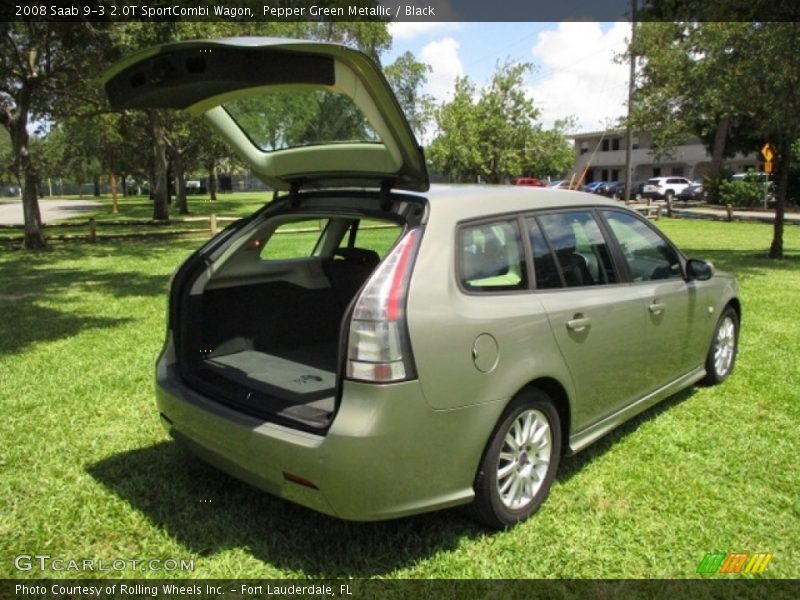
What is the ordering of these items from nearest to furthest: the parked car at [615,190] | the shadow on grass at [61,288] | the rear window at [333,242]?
1. the rear window at [333,242]
2. the shadow on grass at [61,288]
3. the parked car at [615,190]

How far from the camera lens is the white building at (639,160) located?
2301 inches

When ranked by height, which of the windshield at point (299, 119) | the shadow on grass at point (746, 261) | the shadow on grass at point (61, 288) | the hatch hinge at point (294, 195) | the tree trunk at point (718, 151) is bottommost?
the shadow on grass at point (746, 261)

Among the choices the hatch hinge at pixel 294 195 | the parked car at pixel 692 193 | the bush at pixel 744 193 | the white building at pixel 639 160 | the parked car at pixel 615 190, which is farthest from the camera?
the white building at pixel 639 160

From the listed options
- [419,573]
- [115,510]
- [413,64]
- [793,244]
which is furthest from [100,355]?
[413,64]

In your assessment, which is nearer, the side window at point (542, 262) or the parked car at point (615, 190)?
the side window at point (542, 262)

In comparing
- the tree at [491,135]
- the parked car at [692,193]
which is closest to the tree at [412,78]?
the tree at [491,135]

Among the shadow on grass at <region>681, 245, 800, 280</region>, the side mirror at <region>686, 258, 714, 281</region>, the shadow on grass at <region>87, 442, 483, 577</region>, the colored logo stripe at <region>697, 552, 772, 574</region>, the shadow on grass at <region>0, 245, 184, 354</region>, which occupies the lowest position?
the colored logo stripe at <region>697, 552, 772, 574</region>

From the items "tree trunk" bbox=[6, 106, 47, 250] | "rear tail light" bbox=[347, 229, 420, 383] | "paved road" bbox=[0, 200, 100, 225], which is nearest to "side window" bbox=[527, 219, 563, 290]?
"rear tail light" bbox=[347, 229, 420, 383]

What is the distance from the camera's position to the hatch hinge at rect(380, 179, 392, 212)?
3109 millimetres

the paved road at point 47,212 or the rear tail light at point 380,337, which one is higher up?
the rear tail light at point 380,337

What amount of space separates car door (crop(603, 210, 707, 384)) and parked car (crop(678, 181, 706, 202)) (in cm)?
4279

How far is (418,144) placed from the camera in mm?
2859

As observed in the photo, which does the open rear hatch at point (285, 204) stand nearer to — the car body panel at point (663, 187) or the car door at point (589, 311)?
the car door at point (589, 311)

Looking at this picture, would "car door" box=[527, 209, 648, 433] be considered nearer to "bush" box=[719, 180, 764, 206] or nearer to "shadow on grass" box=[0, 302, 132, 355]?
A: "shadow on grass" box=[0, 302, 132, 355]
